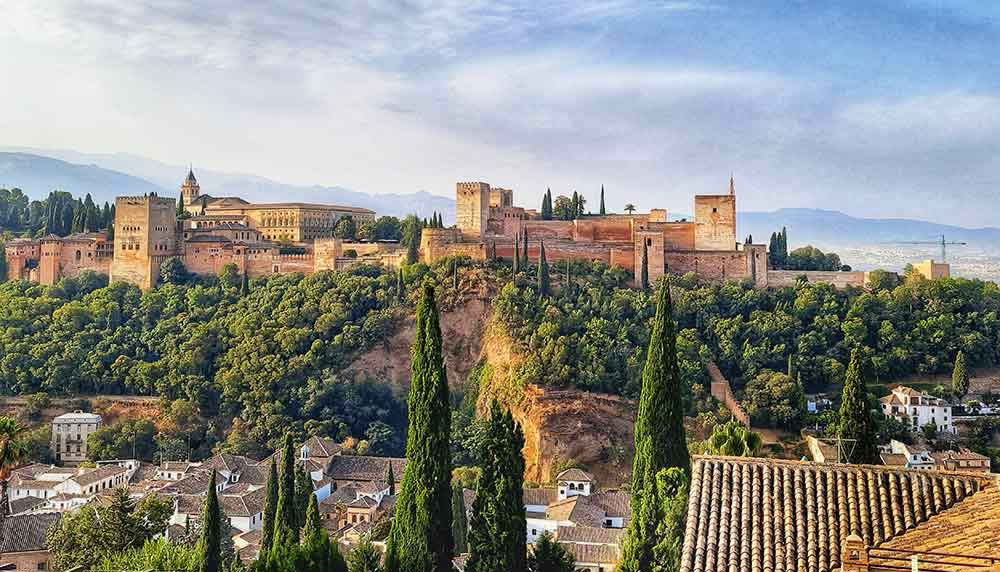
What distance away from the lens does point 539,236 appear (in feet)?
181

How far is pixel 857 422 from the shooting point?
59.8 ft

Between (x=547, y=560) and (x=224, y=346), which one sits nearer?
(x=547, y=560)

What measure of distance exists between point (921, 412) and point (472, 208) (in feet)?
86.1

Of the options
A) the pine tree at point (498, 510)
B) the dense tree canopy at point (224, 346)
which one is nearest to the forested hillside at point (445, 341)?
the dense tree canopy at point (224, 346)

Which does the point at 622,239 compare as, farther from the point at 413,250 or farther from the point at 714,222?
the point at 413,250

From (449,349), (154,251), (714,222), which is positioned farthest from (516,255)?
(154,251)

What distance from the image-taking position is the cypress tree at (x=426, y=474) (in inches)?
750

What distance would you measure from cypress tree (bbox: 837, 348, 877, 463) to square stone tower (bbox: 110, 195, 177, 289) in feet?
156

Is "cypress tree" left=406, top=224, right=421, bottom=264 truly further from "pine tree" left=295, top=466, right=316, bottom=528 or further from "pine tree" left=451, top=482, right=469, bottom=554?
→ "pine tree" left=451, top=482, right=469, bottom=554

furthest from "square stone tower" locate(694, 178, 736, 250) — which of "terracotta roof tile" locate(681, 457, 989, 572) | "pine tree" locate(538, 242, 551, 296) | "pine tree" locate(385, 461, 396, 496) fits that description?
"terracotta roof tile" locate(681, 457, 989, 572)

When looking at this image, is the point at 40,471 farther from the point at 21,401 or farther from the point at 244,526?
the point at 244,526

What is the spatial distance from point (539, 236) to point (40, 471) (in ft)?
92.5

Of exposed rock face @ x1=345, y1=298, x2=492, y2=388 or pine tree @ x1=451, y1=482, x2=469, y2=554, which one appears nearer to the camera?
pine tree @ x1=451, y1=482, x2=469, y2=554

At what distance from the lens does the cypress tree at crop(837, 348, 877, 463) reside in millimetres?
17734
